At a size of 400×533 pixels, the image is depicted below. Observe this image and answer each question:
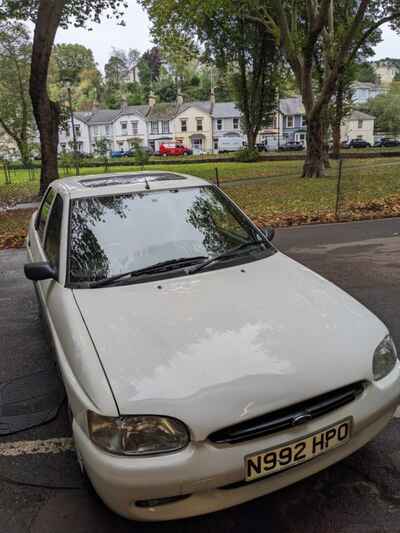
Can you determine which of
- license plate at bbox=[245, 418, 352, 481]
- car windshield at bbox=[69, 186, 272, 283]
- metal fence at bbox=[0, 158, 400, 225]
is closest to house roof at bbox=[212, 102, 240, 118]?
metal fence at bbox=[0, 158, 400, 225]

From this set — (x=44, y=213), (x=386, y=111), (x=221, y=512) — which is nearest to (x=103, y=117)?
(x=386, y=111)

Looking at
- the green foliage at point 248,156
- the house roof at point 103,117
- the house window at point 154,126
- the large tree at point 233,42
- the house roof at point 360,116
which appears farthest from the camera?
the house roof at point 103,117

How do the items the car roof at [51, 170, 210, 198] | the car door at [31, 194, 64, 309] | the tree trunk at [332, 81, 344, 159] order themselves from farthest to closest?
the tree trunk at [332, 81, 344, 159] < the car roof at [51, 170, 210, 198] < the car door at [31, 194, 64, 309]

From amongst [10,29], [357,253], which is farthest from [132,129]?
[357,253]

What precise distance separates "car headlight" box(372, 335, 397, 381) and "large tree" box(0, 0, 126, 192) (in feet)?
44.5

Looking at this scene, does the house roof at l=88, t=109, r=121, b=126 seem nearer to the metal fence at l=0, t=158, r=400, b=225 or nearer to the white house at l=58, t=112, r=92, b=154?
the white house at l=58, t=112, r=92, b=154

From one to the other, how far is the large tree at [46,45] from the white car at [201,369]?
39.7 feet

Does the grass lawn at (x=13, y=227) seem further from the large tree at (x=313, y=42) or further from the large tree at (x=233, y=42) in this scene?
the large tree at (x=313, y=42)

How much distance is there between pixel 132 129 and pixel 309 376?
7137 cm

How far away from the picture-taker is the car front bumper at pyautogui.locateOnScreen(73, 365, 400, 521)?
1.88m

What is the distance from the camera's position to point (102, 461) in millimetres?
1936

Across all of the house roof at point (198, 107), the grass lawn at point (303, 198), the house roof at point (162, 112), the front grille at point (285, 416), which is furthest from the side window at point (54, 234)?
the house roof at point (162, 112)

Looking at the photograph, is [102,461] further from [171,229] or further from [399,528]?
[171,229]

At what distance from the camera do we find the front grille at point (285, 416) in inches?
77.7
